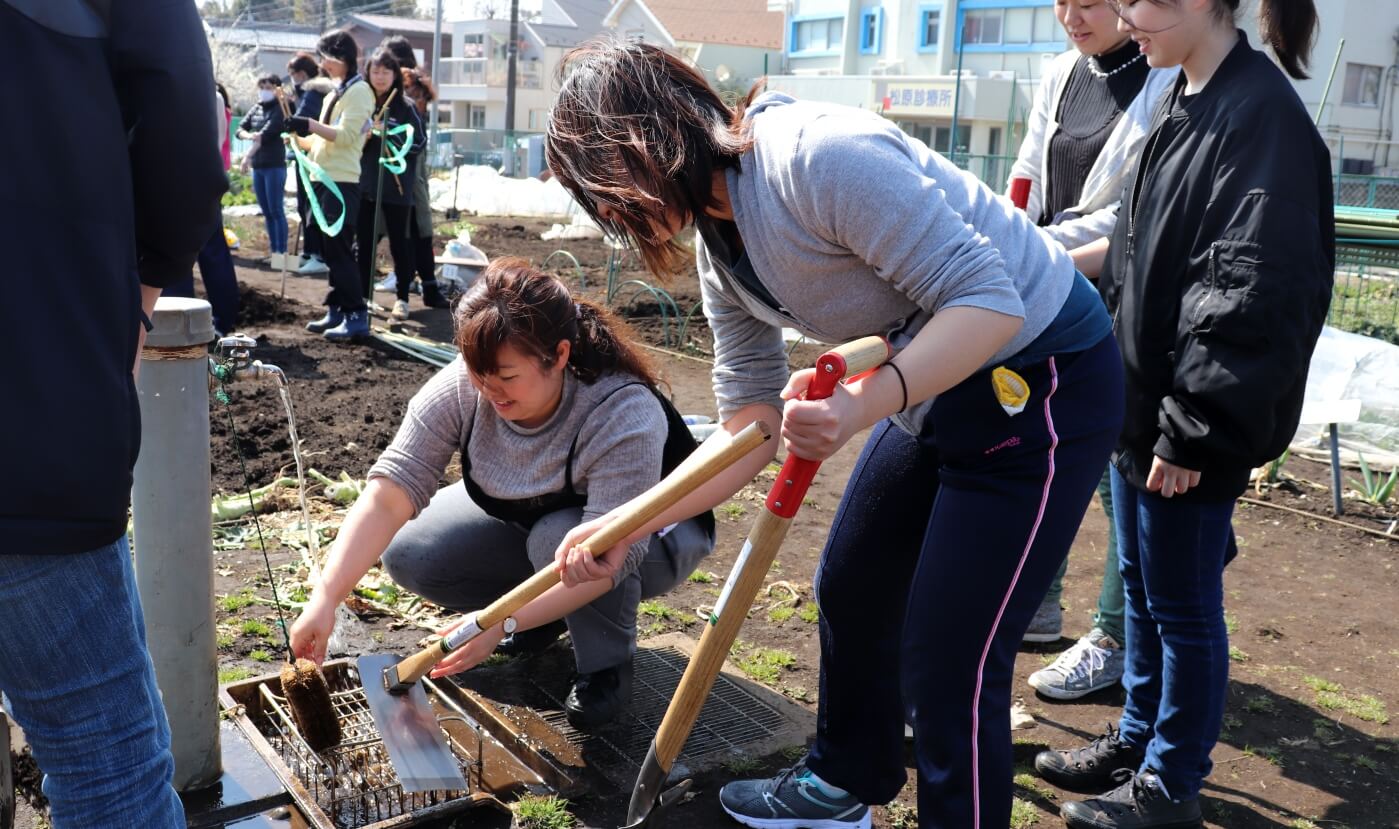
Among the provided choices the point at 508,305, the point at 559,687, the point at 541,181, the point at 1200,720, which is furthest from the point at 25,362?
the point at 541,181

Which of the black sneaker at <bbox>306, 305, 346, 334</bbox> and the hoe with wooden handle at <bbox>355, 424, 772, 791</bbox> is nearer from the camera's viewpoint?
the hoe with wooden handle at <bbox>355, 424, 772, 791</bbox>

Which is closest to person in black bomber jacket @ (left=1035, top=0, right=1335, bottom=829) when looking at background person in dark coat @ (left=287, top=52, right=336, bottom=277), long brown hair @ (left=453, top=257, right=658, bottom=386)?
long brown hair @ (left=453, top=257, right=658, bottom=386)

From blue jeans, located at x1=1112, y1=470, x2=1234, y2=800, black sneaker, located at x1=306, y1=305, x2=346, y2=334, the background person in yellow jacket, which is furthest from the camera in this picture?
black sneaker, located at x1=306, y1=305, x2=346, y2=334

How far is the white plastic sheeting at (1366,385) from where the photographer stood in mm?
6074

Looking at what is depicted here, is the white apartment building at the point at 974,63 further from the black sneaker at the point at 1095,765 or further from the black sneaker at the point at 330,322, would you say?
the black sneaker at the point at 1095,765

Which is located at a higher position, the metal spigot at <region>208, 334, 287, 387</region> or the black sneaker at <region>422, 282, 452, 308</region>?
the metal spigot at <region>208, 334, 287, 387</region>

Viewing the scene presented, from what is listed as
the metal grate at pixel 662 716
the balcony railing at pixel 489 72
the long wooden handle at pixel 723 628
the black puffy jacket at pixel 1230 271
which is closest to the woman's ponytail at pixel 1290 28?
the black puffy jacket at pixel 1230 271

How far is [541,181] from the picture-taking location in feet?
66.6

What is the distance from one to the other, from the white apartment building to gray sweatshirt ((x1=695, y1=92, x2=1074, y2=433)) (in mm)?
24758

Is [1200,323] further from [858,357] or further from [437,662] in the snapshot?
[437,662]

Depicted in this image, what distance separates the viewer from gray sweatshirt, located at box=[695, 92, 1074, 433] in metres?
1.85

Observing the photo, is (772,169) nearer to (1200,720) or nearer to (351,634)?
(1200,720)

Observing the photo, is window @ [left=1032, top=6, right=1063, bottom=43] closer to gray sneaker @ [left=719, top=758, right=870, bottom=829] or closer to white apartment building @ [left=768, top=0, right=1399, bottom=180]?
white apartment building @ [left=768, top=0, right=1399, bottom=180]

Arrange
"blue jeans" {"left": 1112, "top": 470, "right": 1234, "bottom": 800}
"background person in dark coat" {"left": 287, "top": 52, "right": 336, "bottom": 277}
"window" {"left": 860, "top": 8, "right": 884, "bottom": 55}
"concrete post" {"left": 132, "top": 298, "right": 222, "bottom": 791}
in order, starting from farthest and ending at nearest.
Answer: "window" {"left": 860, "top": 8, "right": 884, "bottom": 55}
"background person in dark coat" {"left": 287, "top": 52, "right": 336, "bottom": 277}
"blue jeans" {"left": 1112, "top": 470, "right": 1234, "bottom": 800}
"concrete post" {"left": 132, "top": 298, "right": 222, "bottom": 791}
